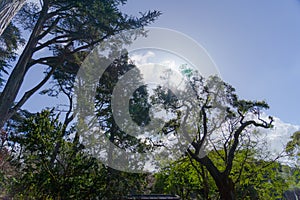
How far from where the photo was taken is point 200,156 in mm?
6496

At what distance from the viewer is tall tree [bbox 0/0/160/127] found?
5.94 meters

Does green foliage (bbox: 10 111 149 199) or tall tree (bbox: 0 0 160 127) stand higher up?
tall tree (bbox: 0 0 160 127)

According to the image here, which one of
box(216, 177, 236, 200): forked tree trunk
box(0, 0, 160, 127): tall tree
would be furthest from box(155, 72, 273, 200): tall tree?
box(0, 0, 160, 127): tall tree

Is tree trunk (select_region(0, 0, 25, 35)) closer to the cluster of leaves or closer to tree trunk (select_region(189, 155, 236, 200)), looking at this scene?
tree trunk (select_region(189, 155, 236, 200))

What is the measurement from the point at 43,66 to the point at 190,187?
794 centimetres

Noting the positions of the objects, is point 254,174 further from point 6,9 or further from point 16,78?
Result: point 16,78

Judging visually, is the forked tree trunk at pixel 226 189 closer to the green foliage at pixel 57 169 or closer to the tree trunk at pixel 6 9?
the green foliage at pixel 57 169

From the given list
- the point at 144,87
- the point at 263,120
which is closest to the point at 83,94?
the point at 144,87

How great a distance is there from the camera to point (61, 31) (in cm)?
708

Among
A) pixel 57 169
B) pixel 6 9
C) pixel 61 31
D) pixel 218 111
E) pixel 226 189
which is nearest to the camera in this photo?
pixel 6 9

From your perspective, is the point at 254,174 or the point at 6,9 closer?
the point at 6,9

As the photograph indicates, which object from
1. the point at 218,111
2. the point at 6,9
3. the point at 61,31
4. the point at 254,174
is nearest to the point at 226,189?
the point at 254,174

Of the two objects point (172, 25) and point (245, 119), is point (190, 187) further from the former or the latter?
point (172, 25)

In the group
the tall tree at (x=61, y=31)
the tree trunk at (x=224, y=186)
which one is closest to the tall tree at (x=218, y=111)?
the tree trunk at (x=224, y=186)
